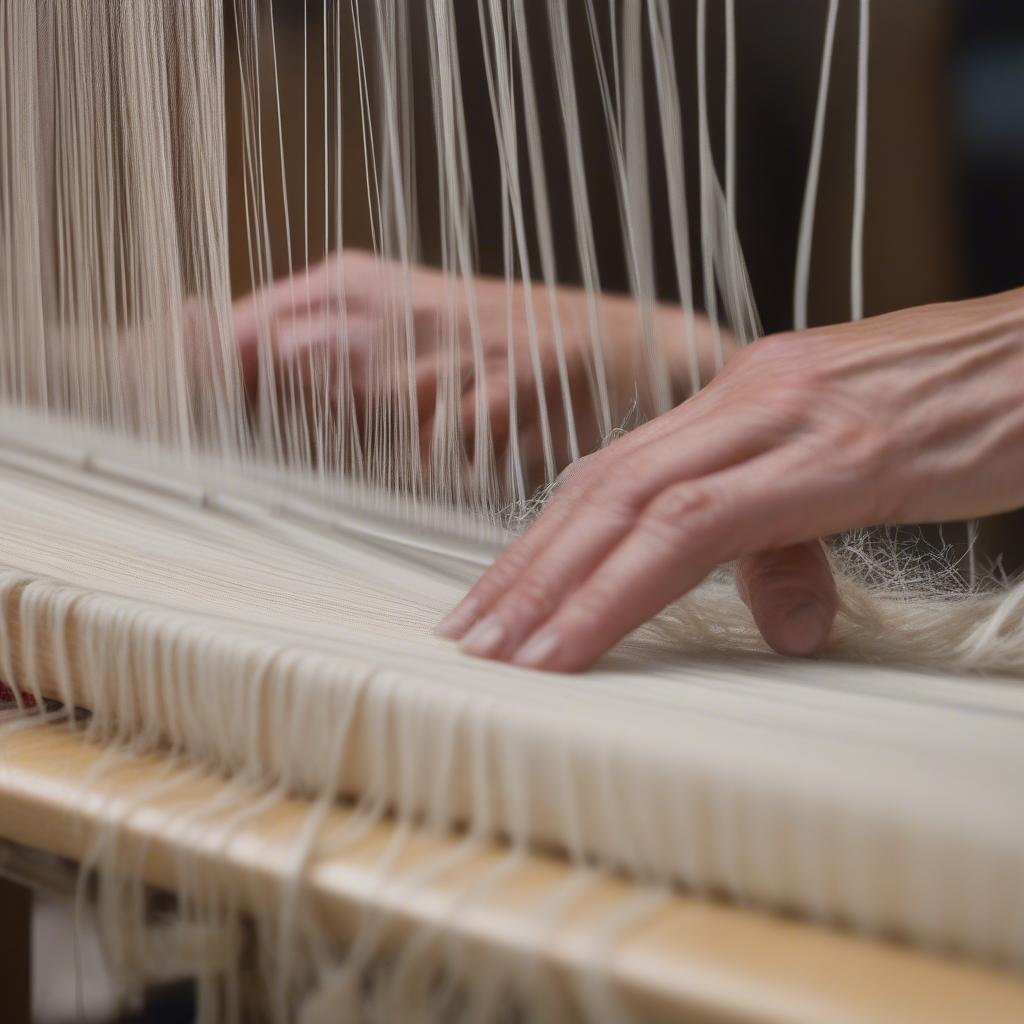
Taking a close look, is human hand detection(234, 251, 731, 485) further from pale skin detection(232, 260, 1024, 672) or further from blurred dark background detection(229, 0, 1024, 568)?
pale skin detection(232, 260, 1024, 672)

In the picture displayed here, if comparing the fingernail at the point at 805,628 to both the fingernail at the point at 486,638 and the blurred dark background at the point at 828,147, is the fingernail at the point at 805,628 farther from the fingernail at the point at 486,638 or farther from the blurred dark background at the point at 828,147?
the blurred dark background at the point at 828,147

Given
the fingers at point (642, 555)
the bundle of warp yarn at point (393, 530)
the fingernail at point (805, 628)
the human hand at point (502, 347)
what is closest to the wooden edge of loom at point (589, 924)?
the bundle of warp yarn at point (393, 530)

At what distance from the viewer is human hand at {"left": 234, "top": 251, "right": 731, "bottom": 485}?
0.74 m

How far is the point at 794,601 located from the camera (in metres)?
0.53

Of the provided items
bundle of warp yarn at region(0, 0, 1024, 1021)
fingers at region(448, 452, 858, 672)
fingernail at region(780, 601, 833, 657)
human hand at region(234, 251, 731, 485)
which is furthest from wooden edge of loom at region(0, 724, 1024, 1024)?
human hand at region(234, 251, 731, 485)

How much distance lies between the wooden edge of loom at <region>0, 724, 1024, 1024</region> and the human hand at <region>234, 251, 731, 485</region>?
1.30 feet

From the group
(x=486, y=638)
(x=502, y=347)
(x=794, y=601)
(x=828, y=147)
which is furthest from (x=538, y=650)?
(x=828, y=147)

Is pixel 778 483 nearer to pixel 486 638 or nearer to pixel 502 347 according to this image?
pixel 486 638

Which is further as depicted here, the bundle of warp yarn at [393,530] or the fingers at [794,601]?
the fingers at [794,601]

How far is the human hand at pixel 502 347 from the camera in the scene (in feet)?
2.42

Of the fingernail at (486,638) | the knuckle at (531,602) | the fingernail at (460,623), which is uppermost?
the knuckle at (531,602)

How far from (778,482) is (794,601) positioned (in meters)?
0.08

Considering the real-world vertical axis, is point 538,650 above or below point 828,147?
below

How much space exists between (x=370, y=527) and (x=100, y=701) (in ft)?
1.20
